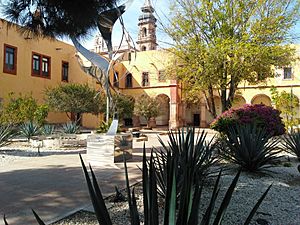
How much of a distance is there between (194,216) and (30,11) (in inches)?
180

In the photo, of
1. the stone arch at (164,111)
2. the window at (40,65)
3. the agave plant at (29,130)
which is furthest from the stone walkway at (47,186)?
the stone arch at (164,111)

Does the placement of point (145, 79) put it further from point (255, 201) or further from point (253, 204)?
point (253, 204)

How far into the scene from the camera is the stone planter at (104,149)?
7910mm

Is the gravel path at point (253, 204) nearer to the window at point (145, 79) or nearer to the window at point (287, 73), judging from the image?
the window at point (287, 73)

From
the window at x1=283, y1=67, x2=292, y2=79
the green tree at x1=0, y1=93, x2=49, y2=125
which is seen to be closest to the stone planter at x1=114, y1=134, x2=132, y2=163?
the green tree at x1=0, y1=93, x2=49, y2=125

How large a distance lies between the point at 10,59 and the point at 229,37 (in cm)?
1605

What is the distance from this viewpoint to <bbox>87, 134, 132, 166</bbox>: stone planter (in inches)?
311

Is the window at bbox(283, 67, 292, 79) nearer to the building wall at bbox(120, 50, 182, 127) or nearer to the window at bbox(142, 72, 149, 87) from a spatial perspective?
the building wall at bbox(120, 50, 182, 127)

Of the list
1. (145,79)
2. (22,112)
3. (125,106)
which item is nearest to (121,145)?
(22,112)

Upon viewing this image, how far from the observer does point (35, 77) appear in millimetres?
23844

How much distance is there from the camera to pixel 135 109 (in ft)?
86.2

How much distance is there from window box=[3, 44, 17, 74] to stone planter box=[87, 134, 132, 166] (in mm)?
15965

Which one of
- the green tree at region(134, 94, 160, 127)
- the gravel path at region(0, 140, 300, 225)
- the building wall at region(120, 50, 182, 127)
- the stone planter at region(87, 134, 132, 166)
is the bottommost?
the gravel path at region(0, 140, 300, 225)

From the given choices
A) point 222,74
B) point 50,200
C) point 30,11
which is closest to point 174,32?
point 222,74
